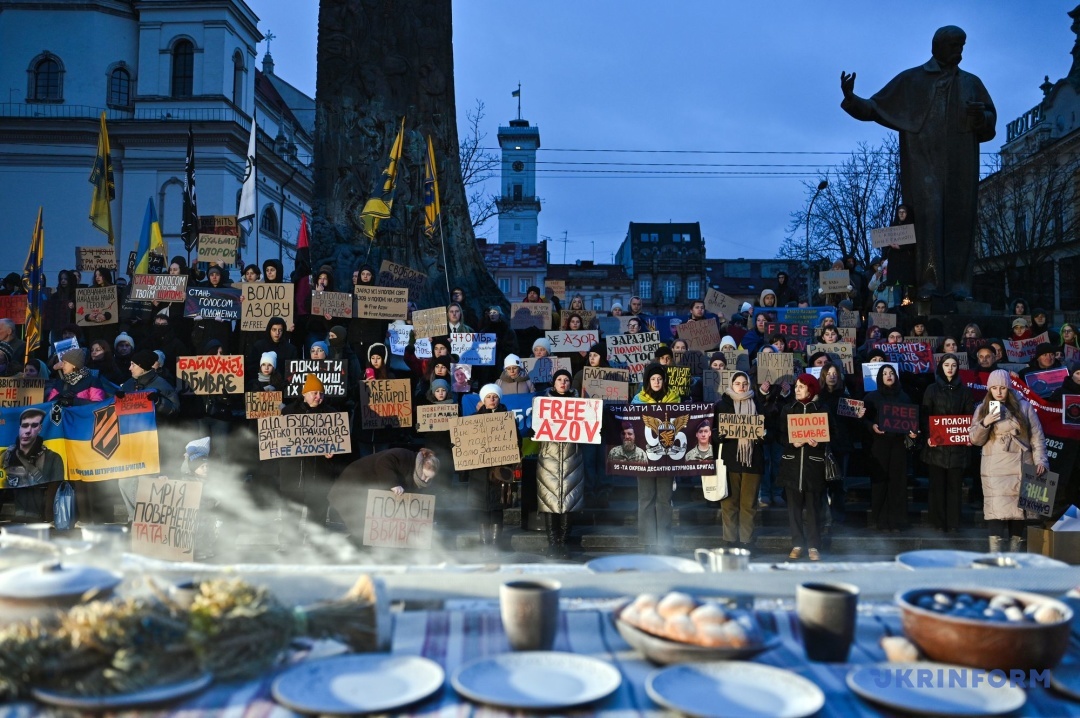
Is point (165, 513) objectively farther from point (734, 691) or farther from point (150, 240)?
point (150, 240)

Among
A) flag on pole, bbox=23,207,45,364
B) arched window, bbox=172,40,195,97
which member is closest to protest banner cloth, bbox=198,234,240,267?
flag on pole, bbox=23,207,45,364

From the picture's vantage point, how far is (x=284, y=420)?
8.56 m

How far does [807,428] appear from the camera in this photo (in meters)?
8.56

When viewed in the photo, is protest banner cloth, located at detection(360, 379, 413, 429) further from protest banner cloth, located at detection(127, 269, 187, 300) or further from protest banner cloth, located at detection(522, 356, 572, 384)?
protest banner cloth, located at detection(127, 269, 187, 300)

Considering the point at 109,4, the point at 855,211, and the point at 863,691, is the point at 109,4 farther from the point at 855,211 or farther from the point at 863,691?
the point at 863,691

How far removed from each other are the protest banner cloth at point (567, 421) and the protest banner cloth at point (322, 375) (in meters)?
2.26

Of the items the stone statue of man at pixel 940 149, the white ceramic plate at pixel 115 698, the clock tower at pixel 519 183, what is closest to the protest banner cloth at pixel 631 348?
the stone statue of man at pixel 940 149

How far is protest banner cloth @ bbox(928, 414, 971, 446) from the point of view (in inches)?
355

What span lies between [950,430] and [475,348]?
5.35 meters

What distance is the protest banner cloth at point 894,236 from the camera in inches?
572

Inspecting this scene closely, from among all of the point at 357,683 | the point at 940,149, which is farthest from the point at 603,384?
the point at 357,683

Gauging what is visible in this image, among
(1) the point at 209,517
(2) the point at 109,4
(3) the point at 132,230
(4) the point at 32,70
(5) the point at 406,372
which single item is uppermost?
(2) the point at 109,4

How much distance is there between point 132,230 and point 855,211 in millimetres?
32522

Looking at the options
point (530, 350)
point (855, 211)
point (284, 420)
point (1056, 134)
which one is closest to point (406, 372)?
point (530, 350)
